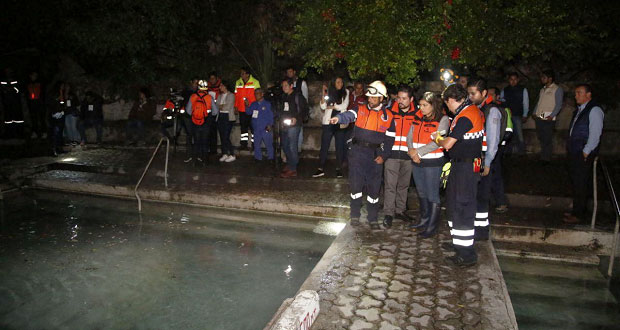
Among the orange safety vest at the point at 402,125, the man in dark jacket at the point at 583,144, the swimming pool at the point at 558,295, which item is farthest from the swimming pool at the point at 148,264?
the man in dark jacket at the point at 583,144

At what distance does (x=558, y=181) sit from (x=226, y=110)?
286 inches

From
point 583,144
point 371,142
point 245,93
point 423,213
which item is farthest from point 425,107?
point 245,93

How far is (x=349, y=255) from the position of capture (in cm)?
593

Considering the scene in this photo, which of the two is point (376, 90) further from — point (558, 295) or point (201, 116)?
point (201, 116)

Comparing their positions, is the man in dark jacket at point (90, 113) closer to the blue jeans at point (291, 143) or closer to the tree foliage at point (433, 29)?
the blue jeans at point (291, 143)

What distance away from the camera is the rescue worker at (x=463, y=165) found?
5.54 metres

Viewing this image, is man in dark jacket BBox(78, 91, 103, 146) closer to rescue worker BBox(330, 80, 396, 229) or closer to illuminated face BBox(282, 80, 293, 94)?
illuminated face BBox(282, 80, 293, 94)

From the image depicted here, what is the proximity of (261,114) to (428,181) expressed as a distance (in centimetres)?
512

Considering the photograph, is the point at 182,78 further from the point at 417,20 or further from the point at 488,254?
the point at 488,254

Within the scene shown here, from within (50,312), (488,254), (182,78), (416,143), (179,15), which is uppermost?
(179,15)

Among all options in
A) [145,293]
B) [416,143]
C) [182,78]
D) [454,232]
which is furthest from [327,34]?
[182,78]

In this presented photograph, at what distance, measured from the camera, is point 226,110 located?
455 inches

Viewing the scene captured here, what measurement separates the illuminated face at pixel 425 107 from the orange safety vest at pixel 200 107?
6.07 m

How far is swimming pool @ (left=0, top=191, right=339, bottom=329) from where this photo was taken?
199 inches
